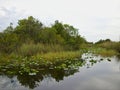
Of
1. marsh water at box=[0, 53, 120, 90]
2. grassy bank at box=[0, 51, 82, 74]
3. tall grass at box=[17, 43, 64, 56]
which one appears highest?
tall grass at box=[17, 43, 64, 56]

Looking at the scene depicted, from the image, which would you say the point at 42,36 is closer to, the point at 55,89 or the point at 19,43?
the point at 19,43

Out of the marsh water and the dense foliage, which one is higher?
the dense foliage

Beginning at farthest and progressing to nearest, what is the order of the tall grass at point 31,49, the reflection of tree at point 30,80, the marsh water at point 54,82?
1. the tall grass at point 31,49
2. the reflection of tree at point 30,80
3. the marsh water at point 54,82

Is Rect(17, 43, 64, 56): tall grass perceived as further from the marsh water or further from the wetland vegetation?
the marsh water

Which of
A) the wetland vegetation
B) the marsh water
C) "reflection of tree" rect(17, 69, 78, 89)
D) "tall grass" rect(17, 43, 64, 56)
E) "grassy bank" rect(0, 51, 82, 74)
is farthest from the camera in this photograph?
"tall grass" rect(17, 43, 64, 56)

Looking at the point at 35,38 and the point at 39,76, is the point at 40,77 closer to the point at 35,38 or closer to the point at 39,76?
the point at 39,76

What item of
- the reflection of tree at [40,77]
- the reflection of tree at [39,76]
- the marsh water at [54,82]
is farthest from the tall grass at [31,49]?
the marsh water at [54,82]

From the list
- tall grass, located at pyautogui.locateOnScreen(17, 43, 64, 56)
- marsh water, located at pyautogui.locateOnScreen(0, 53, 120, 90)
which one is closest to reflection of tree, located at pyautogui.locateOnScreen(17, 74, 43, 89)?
A: marsh water, located at pyautogui.locateOnScreen(0, 53, 120, 90)

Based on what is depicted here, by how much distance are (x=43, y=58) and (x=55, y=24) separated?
594 inches

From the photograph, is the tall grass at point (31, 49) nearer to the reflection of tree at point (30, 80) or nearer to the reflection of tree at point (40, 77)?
the reflection of tree at point (40, 77)

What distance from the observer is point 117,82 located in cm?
1111

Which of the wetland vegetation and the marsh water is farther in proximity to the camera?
the wetland vegetation

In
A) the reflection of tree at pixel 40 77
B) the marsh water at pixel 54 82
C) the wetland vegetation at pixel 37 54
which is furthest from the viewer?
the wetland vegetation at pixel 37 54

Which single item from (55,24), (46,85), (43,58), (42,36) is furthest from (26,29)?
(46,85)
